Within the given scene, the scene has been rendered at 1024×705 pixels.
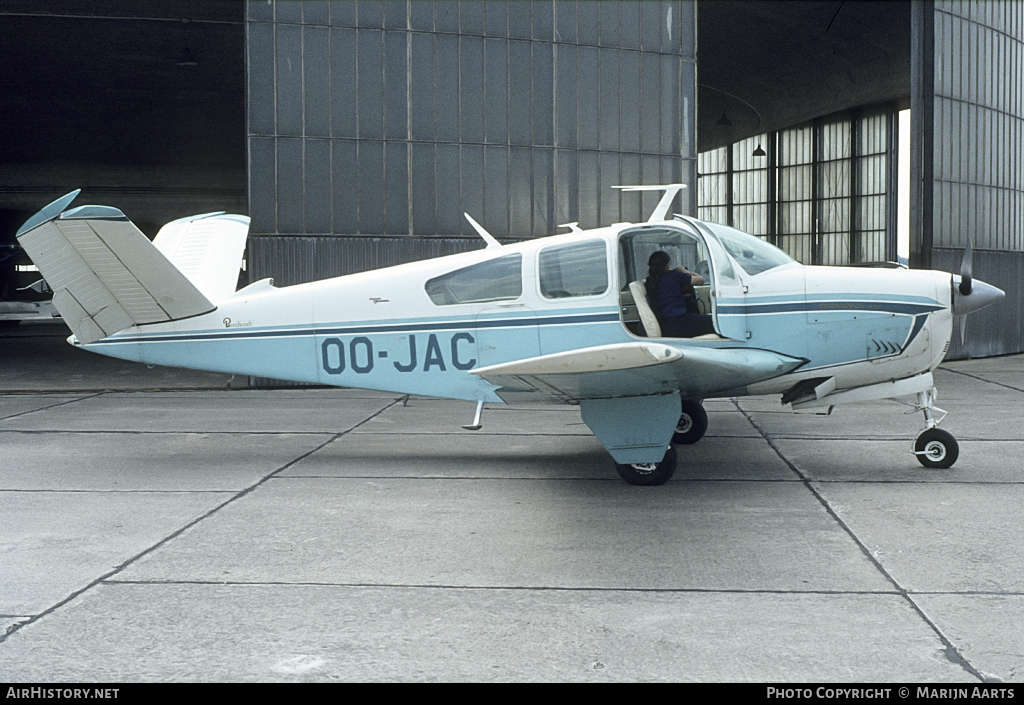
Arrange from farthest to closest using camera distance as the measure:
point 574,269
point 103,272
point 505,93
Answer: point 505,93 → point 103,272 → point 574,269

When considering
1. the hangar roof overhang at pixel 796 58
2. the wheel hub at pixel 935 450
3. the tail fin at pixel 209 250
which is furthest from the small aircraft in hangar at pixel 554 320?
the hangar roof overhang at pixel 796 58

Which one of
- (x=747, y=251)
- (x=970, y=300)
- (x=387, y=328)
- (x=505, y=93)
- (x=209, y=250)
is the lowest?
(x=387, y=328)

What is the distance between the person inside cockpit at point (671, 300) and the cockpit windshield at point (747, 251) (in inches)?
15.6

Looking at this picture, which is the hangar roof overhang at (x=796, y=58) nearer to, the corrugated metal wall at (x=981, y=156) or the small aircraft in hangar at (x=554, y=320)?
the corrugated metal wall at (x=981, y=156)

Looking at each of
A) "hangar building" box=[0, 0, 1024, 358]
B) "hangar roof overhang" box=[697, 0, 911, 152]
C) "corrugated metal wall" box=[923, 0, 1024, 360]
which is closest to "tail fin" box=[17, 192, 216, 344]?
"hangar building" box=[0, 0, 1024, 358]

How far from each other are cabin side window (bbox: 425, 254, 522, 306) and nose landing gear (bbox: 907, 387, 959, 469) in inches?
131

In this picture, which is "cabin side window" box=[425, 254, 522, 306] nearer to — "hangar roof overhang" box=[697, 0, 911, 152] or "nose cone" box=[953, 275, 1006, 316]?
"nose cone" box=[953, 275, 1006, 316]

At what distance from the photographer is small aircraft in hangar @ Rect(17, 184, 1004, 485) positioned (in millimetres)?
6836

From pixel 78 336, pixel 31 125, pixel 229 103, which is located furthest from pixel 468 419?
pixel 31 125

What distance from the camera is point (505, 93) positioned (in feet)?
46.8

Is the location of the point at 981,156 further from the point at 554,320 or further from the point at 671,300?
the point at 554,320

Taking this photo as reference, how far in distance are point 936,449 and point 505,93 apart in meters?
9.16

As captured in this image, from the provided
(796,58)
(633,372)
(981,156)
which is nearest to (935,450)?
(633,372)
